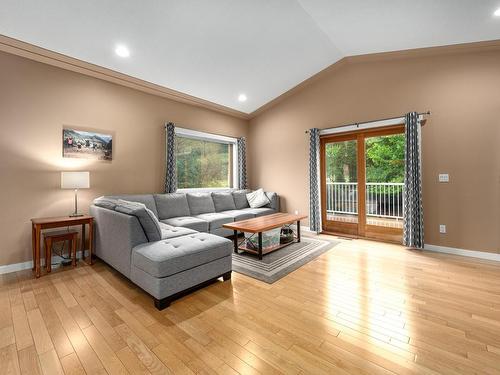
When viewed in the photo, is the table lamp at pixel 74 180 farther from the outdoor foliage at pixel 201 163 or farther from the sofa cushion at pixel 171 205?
the outdoor foliage at pixel 201 163

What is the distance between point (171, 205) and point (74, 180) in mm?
1518

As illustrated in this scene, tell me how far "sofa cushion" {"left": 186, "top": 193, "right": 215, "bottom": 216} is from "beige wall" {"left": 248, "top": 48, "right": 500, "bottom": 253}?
299 centimetres

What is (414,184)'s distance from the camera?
3.84 metres

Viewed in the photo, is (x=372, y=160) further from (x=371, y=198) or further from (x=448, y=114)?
(x=448, y=114)

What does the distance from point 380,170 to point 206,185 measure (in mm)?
3653

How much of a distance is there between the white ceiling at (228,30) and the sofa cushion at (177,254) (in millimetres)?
2669

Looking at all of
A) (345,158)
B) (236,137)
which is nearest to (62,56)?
(236,137)

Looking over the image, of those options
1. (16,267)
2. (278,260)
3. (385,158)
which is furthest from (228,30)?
(16,267)

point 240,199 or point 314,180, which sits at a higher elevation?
point 314,180

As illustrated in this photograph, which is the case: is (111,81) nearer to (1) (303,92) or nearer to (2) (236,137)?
(2) (236,137)

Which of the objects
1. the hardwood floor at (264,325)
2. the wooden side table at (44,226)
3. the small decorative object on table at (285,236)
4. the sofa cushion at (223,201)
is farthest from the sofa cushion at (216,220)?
the wooden side table at (44,226)

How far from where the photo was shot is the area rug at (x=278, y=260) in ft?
9.64

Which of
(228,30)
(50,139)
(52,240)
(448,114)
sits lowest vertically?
(52,240)

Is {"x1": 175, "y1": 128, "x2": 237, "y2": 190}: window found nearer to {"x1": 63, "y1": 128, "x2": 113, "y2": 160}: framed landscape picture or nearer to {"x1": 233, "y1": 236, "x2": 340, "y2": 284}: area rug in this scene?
{"x1": 63, "y1": 128, "x2": 113, "y2": 160}: framed landscape picture
